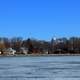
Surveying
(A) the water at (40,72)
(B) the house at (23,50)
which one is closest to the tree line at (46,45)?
Answer: (B) the house at (23,50)

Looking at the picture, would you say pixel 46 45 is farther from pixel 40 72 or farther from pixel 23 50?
pixel 40 72

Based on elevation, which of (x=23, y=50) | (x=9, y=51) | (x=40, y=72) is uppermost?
(x=23, y=50)

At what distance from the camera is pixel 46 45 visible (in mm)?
148250

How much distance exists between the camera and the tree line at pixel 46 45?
138 m

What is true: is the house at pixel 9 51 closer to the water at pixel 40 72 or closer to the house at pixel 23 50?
the house at pixel 23 50

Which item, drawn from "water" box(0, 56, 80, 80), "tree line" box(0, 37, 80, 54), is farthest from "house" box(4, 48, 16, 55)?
"water" box(0, 56, 80, 80)

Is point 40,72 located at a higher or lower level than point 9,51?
lower

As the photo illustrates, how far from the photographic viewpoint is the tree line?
137875 mm

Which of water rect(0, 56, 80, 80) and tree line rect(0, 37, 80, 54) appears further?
tree line rect(0, 37, 80, 54)

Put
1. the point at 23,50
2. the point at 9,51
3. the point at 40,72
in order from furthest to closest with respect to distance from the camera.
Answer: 1. the point at 23,50
2. the point at 9,51
3. the point at 40,72

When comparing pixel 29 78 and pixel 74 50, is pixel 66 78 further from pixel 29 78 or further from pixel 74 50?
pixel 74 50

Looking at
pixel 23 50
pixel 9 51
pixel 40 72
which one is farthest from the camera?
pixel 23 50

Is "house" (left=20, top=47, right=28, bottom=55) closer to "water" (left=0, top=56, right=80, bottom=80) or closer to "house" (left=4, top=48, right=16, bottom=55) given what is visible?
"house" (left=4, top=48, right=16, bottom=55)

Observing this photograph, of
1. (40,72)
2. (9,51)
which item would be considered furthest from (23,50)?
(40,72)
